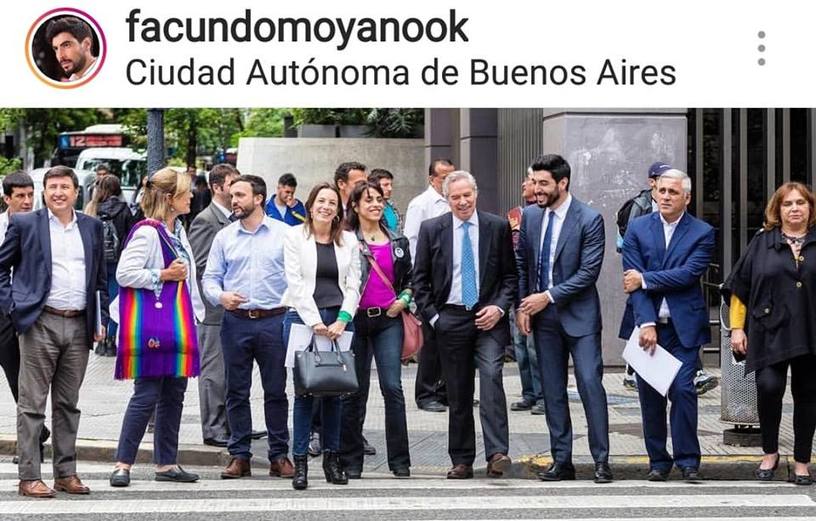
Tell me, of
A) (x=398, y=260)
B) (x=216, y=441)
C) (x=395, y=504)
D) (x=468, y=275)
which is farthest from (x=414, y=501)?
(x=216, y=441)

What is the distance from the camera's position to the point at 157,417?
9531 mm

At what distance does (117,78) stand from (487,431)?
10.7 ft

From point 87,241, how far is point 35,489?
4.81 ft

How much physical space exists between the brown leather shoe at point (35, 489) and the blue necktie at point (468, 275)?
279 centimetres

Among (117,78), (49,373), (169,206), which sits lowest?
(49,373)

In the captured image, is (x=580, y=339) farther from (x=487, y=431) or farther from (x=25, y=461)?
(x=25, y=461)

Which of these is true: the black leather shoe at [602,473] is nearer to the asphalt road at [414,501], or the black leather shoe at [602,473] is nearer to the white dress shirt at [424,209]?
the asphalt road at [414,501]

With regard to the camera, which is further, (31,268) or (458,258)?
(458,258)

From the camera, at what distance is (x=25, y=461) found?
346 inches

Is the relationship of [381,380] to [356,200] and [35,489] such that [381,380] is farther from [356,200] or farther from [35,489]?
[35,489]

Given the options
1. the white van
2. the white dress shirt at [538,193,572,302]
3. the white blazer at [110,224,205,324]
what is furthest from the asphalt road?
the white van

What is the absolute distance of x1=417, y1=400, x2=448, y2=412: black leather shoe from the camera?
40.2ft

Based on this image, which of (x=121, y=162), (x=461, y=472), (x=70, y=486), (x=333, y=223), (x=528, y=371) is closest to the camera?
(x=70, y=486)

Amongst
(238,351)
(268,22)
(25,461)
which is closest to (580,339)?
(238,351)
